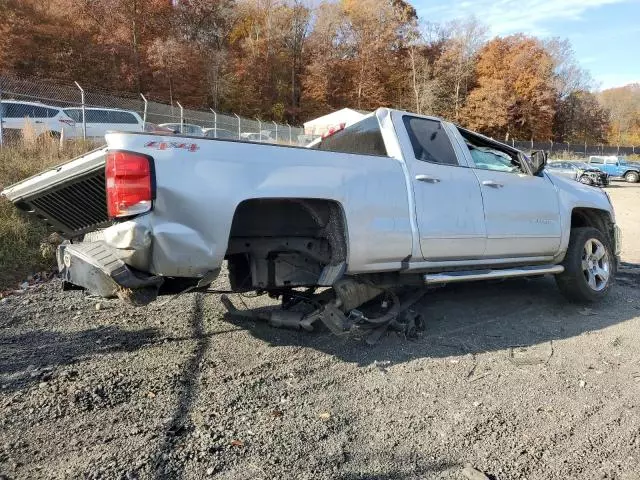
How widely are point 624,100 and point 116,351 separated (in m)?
97.5

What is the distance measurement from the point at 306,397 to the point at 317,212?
1.36m

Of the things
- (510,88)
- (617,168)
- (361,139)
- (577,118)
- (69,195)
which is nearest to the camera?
(69,195)

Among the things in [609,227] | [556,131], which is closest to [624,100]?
[556,131]

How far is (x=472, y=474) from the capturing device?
263 centimetres

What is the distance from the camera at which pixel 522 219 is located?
5145 mm

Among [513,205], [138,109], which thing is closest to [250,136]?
[138,109]

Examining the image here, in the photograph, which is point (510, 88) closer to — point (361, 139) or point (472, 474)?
point (361, 139)

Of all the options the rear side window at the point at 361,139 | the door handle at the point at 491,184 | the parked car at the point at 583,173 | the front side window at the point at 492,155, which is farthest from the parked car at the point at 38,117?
the parked car at the point at 583,173

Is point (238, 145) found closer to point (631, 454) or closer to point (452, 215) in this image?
point (452, 215)

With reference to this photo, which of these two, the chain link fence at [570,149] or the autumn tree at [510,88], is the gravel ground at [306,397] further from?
the autumn tree at [510,88]

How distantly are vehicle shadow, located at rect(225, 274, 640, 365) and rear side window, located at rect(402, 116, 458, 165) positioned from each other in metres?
1.57

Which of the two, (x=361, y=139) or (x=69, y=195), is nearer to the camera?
(x=69, y=195)

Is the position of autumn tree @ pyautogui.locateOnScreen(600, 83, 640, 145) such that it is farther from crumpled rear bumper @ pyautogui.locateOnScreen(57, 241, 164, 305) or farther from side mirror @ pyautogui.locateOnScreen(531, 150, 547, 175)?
crumpled rear bumper @ pyautogui.locateOnScreen(57, 241, 164, 305)

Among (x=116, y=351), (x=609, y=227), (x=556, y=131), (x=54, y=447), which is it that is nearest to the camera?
(x=54, y=447)
